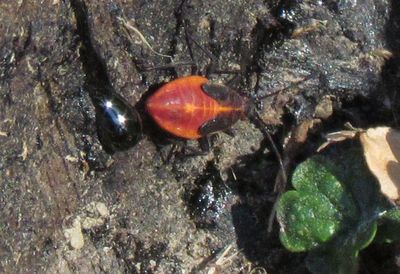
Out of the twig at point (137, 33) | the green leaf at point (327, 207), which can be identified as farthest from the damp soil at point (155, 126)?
the green leaf at point (327, 207)

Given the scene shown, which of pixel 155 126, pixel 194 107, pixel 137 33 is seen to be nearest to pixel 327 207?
pixel 194 107

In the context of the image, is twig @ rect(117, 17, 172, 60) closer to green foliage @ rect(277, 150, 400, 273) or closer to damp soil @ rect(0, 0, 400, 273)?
damp soil @ rect(0, 0, 400, 273)

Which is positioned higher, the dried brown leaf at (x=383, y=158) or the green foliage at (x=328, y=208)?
the dried brown leaf at (x=383, y=158)

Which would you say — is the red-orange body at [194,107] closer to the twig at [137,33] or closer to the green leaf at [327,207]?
the twig at [137,33]

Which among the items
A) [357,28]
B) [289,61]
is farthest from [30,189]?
[357,28]

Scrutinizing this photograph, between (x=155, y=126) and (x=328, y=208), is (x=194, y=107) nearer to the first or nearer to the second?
(x=155, y=126)

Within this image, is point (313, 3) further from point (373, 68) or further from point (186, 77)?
point (186, 77)
